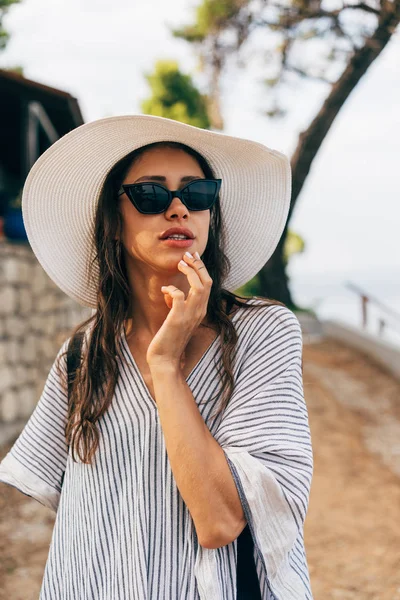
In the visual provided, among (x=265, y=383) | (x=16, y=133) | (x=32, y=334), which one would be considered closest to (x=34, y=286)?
(x=32, y=334)

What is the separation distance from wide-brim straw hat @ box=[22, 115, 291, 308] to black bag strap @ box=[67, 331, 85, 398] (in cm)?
19

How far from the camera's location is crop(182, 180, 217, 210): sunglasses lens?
1.65 metres

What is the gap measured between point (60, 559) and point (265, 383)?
0.67 m

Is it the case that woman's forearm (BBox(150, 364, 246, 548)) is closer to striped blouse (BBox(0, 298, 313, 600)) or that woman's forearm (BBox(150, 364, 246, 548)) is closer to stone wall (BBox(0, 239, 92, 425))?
striped blouse (BBox(0, 298, 313, 600))

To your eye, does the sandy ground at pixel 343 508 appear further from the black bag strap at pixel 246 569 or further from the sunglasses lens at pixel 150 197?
the sunglasses lens at pixel 150 197

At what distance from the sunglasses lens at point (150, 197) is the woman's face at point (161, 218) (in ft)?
0.06

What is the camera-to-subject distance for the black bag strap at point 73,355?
5.74 ft

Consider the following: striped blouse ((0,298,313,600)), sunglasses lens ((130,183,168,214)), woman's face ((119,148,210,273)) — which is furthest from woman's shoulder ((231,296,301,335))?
sunglasses lens ((130,183,168,214))

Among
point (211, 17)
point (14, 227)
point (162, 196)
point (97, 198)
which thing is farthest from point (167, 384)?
point (211, 17)

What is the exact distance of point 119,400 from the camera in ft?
5.29

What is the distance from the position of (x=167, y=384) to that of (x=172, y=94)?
13.7m

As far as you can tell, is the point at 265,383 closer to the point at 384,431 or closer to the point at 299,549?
the point at 299,549

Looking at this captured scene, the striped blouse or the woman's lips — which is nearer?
the striped blouse

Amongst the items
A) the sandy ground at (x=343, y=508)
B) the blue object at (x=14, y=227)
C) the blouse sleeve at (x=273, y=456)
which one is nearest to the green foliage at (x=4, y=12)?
the blue object at (x=14, y=227)
